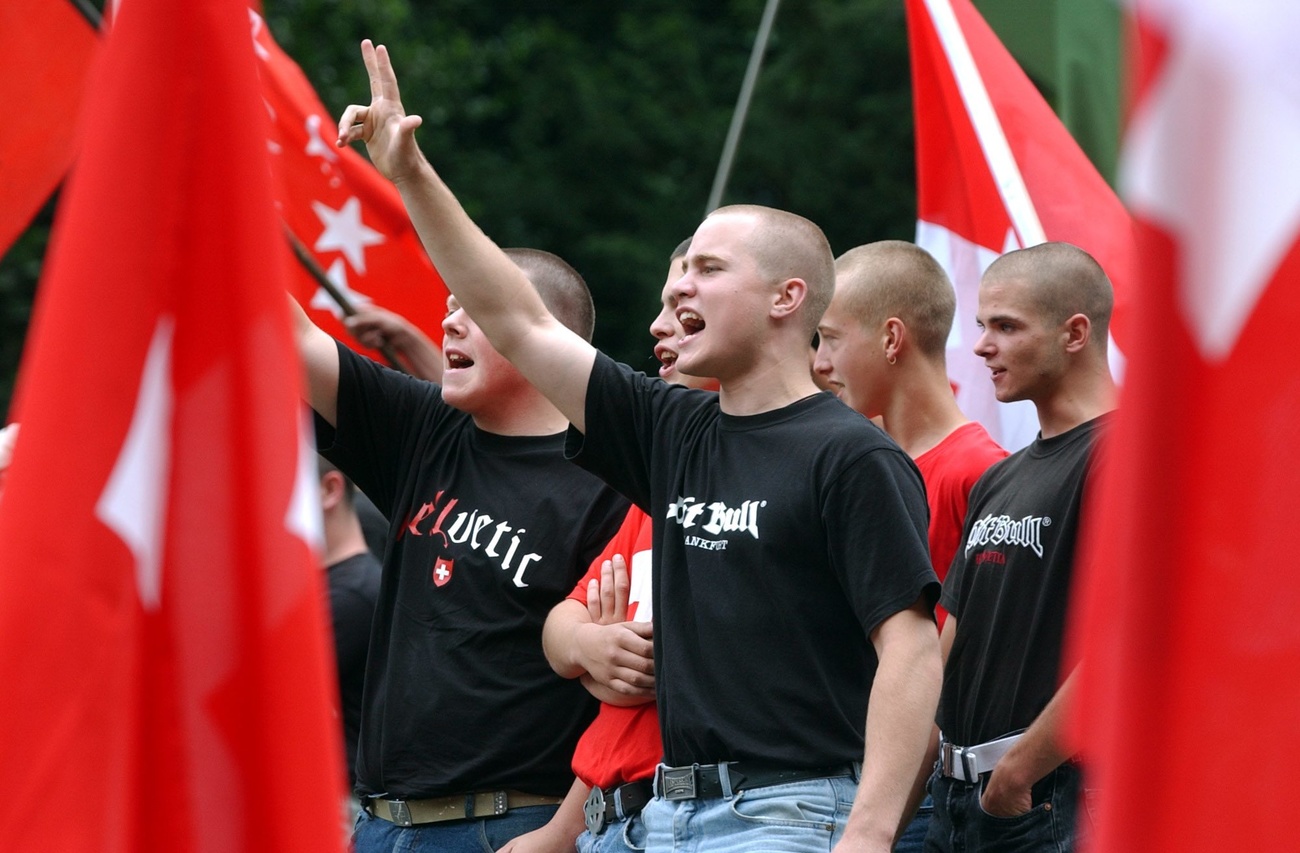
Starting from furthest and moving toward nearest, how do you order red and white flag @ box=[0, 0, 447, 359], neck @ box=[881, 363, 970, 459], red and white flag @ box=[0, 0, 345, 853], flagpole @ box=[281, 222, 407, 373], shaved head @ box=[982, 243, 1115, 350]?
1. red and white flag @ box=[0, 0, 447, 359]
2. flagpole @ box=[281, 222, 407, 373]
3. neck @ box=[881, 363, 970, 459]
4. shaved head @ box=[982, 243, 1115, 350]
5. red and white flag @ box=[0, 0, 345, 853]

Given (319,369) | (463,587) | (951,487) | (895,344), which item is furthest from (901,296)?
(319,369)

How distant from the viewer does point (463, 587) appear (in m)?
4.36

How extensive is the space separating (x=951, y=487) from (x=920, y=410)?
377mm

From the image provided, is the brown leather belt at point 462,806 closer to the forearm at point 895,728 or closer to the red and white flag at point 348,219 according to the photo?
the forearm at point 895,728

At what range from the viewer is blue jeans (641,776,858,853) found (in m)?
3.45

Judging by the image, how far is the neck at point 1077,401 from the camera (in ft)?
14.3

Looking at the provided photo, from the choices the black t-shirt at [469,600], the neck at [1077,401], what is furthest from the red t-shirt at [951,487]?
the black t-shirt at [469,600]

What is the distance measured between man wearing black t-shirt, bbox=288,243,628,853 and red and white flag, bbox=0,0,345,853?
205cm

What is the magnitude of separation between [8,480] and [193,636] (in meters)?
0.31

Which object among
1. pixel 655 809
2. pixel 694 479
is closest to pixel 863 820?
pixel 655 809

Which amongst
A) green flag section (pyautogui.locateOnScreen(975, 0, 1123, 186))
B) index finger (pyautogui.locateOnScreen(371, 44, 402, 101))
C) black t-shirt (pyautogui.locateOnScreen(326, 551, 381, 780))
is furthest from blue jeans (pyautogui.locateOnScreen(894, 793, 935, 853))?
green flag section (pyautogui.locateOnScreen(975, 0, 1123, 186))

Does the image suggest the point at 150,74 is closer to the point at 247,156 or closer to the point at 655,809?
the point at 247,156

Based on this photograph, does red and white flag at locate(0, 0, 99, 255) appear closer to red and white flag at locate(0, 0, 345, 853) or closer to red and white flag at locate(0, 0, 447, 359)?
red and white flag at locate(0, 0, 447, 359)

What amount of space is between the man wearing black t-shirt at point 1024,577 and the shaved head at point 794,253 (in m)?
0.63
